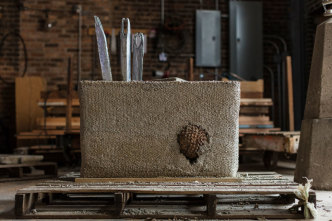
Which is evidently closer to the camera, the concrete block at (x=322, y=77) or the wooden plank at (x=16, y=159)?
the concrete block at (x=322, y=77)

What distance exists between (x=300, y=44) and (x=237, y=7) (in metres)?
1.31

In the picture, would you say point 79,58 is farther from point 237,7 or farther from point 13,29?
point 237,7

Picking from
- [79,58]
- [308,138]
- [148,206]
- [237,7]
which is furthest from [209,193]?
[237,7]

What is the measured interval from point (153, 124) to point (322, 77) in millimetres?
1501

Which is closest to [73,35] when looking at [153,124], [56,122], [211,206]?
[56,122]

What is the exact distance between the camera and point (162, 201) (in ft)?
9.46

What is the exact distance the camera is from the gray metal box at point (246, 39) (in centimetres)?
840

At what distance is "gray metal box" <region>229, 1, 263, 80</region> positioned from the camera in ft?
27.6

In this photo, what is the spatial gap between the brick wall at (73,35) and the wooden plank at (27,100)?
0.33 metres

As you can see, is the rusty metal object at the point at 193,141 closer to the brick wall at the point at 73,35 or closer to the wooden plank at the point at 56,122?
the wooden plank at the point at 56,122

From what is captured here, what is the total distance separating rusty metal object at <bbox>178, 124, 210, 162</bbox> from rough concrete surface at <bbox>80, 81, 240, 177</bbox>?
2cm

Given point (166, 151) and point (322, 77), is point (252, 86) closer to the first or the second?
point (322, 77)

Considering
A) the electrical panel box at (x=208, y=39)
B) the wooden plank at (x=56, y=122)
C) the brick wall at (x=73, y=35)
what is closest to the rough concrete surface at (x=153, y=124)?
the wooden plank at (x=56, y=122)

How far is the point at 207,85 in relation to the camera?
276 centimetres
